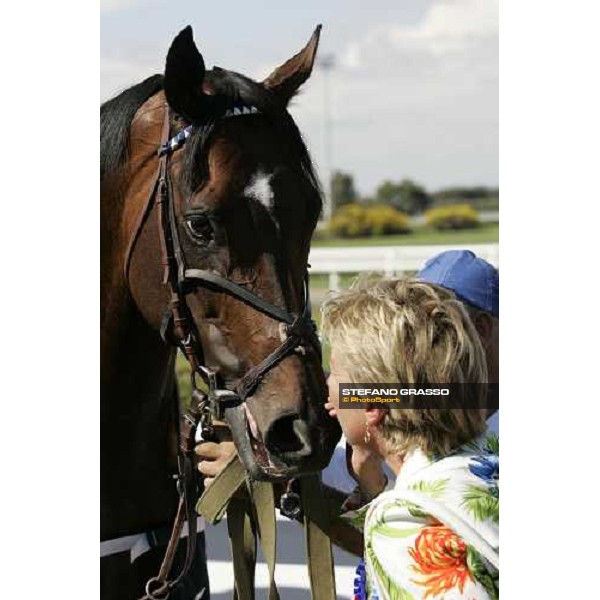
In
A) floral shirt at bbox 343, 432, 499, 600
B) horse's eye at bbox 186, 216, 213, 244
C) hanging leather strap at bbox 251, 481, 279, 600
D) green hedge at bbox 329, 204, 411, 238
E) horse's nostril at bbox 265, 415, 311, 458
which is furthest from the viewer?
green hedge at bbox 329, 204, 411, 238

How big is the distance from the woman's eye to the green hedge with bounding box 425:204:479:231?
48 cm

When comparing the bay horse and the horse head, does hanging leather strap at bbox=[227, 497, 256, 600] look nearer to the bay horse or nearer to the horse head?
the bay horse

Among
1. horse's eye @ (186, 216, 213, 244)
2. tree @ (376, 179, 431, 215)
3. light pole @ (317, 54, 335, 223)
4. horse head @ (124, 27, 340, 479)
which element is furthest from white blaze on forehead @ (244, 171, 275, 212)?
tree @ (376, 179, 431, 215)

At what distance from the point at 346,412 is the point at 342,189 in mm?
732

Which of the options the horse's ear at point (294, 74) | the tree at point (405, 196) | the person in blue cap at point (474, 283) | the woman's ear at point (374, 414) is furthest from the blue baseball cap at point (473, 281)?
the woman's ear at point (374, 414)

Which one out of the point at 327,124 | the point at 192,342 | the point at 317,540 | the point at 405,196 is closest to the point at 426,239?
the point at 405,196

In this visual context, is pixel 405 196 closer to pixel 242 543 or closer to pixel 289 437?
pixel 289 437

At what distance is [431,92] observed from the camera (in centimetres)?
224

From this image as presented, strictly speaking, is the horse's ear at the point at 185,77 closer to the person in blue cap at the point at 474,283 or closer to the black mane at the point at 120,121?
the black mane at the point at 120,121

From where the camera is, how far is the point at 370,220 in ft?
7.66

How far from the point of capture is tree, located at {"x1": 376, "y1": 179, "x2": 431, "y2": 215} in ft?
7.33

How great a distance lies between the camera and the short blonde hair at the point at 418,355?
61.1 inches
